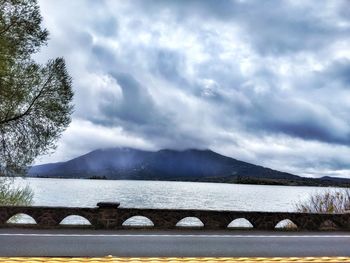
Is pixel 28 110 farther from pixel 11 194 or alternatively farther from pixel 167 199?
pixel 167 199

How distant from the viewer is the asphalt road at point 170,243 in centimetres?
984

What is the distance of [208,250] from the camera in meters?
10.2

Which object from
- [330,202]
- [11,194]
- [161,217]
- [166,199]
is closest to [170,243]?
[161,217]

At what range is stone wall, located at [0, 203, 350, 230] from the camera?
555 inches

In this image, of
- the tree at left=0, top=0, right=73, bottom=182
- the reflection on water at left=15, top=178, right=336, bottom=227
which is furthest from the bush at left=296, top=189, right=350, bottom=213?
the tree at left=0, top=0, right=73, bottom=182

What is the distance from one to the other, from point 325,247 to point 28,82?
15.4 meters

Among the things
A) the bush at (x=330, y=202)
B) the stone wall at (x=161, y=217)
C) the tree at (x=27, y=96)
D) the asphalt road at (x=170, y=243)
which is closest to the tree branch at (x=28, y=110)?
the tree at (x=27, y=96)

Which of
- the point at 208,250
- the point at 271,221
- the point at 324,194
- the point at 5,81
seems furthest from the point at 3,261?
the point at 324,194

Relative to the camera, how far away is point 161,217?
14547 millimetres

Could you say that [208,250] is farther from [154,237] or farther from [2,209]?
[2,209]

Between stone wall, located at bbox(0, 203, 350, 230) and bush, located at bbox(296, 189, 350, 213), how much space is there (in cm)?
523

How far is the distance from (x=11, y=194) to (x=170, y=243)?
42.0ft

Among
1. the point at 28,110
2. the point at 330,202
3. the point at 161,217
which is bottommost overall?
the point at 161,217

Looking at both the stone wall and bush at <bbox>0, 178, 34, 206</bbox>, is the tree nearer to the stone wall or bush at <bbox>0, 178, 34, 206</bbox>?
bush at <bbox>0, 178, 34, 206</bbox>
